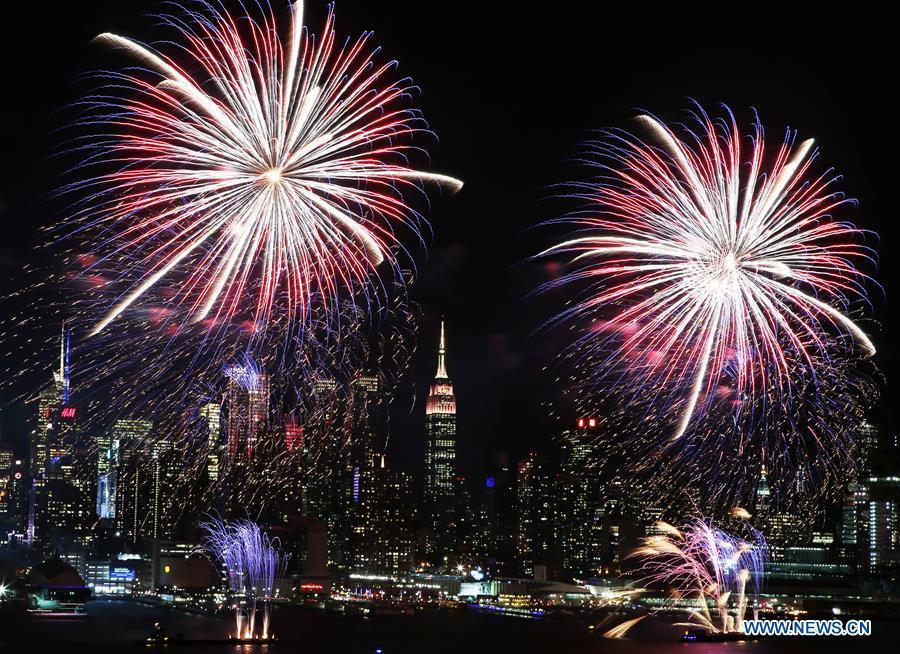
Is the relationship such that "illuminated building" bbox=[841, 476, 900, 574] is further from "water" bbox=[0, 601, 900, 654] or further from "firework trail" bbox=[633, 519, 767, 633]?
"water" bbox=[0, 601, 900, 654]

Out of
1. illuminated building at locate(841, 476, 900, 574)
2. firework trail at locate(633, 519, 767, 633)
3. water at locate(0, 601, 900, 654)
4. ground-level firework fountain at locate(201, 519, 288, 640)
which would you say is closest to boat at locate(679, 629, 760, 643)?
water at locate(0, 601, 900, 654)

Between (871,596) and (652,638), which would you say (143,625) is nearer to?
(652,638)

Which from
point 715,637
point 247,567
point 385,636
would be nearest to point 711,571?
point 715,637

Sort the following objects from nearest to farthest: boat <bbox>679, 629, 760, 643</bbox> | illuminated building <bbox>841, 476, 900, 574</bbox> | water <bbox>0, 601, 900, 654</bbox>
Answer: water <bbox>0, 601, 900, 654</bbox>, boat <bbox>679, 629, 760, 643</bbox>, illuminated building <bbox>841, 476, 900, 574</bbox>

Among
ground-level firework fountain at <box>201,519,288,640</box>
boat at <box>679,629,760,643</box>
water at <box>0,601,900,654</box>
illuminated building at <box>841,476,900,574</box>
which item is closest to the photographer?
water at <box>0,601,900,654</box>

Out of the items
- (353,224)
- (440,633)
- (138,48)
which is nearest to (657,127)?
(353,224)

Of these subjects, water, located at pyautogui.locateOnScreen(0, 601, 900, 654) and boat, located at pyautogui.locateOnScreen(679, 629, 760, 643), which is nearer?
water, located at pyautogui.locateOnScreen(0, 601, 900, 654)
